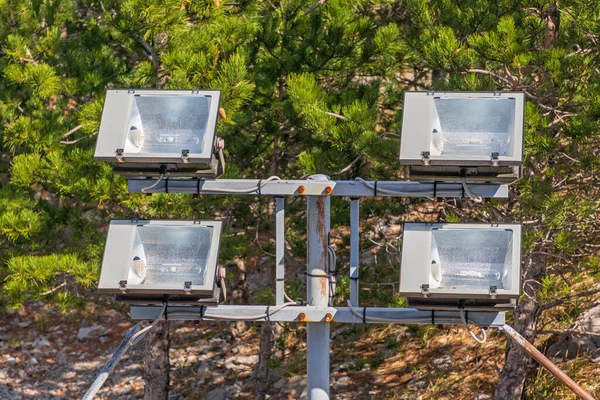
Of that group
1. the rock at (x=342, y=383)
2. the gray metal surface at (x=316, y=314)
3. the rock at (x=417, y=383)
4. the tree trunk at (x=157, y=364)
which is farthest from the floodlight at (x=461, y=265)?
the rock at (x=342, y=383)

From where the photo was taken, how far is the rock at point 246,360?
1120 centimetres

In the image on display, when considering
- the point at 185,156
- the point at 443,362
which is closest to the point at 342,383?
the point at 443,362

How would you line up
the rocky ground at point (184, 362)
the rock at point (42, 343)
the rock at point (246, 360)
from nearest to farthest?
1. the rocky ground at point (184, 362)
2. the rock at point (246, 360)
3. the rock at point (42, 343)

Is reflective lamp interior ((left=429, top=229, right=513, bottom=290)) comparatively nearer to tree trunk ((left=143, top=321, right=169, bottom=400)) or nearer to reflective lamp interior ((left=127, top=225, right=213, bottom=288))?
reflective lamp interior ((left=127, top=225, right=213, bottom=288))

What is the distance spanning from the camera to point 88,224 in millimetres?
8406

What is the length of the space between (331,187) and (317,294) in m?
0.53

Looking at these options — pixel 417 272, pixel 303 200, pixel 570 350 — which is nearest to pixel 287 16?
pixel 303 200

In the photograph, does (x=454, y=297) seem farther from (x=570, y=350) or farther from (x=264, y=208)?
(x=264, y=208)

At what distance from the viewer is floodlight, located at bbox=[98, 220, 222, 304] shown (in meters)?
3.92

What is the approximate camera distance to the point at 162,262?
160 inches

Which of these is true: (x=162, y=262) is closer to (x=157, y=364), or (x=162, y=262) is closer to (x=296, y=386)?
(x=157, y=364)

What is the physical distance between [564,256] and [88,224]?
436 centimetres

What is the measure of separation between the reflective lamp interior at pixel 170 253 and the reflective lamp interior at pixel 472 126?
114cm

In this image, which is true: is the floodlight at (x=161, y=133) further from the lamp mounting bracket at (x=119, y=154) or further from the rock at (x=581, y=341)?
the rock at (x=581, y=341)
